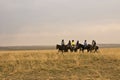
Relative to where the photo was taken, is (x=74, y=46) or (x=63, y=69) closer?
(x=63, y=69)

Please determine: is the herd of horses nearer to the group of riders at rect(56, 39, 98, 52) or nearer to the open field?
the group of riders at rect(56, 39, 98, 52)

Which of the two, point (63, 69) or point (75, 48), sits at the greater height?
point (75, 48)

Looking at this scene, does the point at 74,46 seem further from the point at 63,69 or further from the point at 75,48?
the point at 63,69

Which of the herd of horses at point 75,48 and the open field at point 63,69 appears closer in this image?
the open field at point 63,69

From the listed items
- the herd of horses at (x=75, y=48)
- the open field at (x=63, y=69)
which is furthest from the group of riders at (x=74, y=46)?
the open field at (x=63, y=69)

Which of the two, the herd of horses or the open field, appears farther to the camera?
the herd of horses

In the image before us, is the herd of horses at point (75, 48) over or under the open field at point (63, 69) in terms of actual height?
over

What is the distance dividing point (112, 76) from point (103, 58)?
8556 mm

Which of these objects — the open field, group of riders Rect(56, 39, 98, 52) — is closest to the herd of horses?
group of riders Rect(56, 39, 98, 52)

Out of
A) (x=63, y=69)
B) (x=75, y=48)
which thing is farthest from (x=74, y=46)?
(x=63, y=69)

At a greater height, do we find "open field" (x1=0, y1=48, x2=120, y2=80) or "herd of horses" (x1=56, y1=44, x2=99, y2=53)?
"herd of horses" (x1=56, y1=44, x2=99, y2=53)

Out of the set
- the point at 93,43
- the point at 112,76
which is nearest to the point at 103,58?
the point at 112,76

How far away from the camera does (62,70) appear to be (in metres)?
25.5

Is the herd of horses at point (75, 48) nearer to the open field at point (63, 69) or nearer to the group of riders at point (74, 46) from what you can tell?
the group of riders at point (74, 46)
